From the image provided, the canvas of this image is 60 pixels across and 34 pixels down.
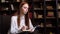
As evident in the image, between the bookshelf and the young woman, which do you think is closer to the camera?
the young woman

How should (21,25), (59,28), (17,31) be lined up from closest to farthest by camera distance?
(17,31) < (21,25) < (59,28)

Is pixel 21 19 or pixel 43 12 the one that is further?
pixel 43 12

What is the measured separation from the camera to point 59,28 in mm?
5516

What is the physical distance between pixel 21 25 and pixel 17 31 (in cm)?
23

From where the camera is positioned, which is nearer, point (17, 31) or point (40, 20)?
point (17, 31)

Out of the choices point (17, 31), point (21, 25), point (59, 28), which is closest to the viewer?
point (17, 31)

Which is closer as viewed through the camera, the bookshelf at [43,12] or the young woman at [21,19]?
the young woman at [21,19]

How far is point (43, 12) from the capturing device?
18.3ft

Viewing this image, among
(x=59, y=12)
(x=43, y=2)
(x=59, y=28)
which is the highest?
(x=43, y=2)

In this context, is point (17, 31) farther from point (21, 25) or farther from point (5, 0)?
point (5, 0)

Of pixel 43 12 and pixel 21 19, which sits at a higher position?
pixel 21 19

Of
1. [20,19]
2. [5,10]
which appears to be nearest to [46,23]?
[5,10]

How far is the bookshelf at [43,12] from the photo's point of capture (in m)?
5.54

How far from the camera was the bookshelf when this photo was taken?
5543 millimetres
